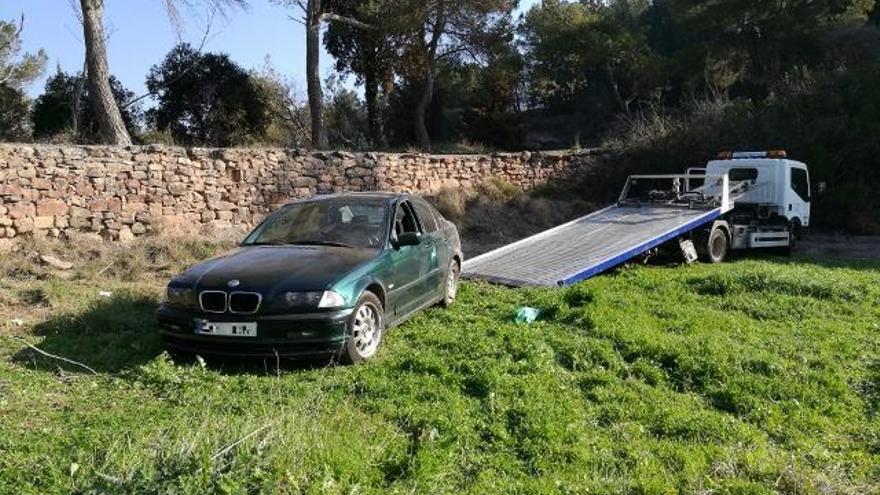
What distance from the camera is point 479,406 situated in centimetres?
511

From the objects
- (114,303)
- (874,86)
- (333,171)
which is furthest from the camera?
(874,86)

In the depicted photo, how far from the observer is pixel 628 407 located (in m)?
5.24

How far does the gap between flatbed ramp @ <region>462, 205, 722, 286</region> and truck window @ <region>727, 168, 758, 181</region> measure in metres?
2.79

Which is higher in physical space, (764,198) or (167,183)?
(167,183)

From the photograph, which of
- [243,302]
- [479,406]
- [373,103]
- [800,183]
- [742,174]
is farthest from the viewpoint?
[373,103]

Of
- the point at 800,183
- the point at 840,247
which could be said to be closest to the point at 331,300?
the point at 800,183

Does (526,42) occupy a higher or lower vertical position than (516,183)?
higher

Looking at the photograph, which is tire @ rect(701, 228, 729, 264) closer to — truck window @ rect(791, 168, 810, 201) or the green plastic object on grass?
truck window @ rect(791, 168, 810, 201)

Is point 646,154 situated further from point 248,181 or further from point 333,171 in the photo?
point 248,181

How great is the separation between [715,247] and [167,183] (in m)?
9.93

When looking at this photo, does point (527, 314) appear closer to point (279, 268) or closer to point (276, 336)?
point (279, 268)

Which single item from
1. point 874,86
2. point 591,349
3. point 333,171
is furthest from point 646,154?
point 591,349

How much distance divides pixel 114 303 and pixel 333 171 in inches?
324

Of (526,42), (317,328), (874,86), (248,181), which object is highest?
(526,42)
